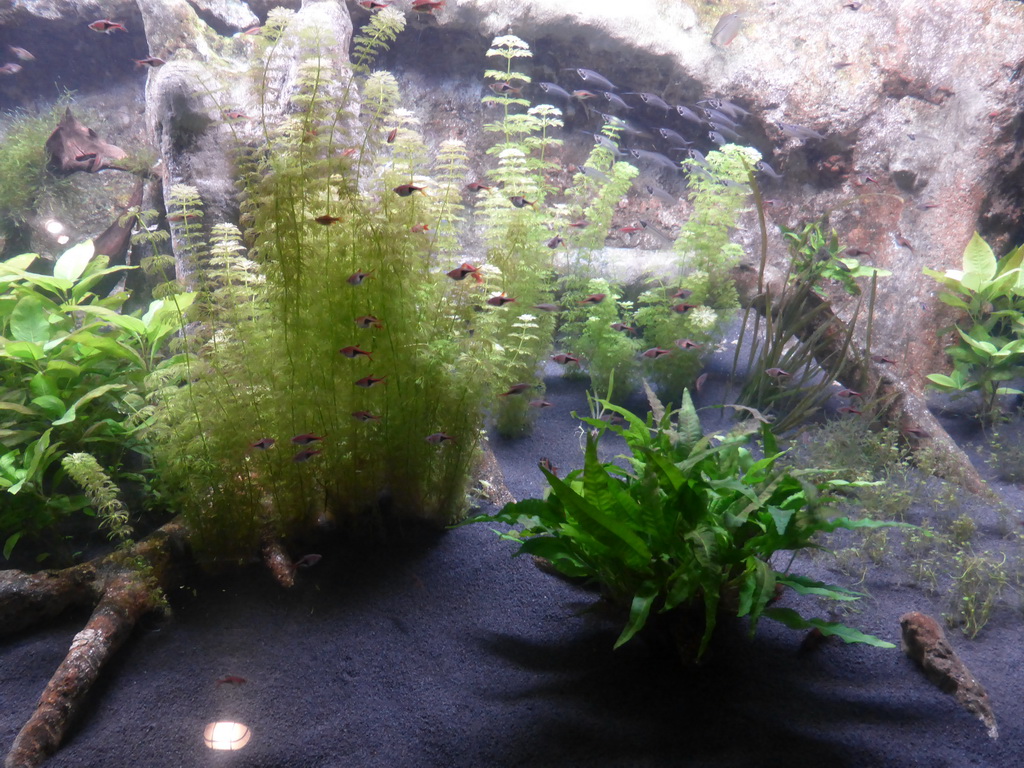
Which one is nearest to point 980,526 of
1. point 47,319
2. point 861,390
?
point 861,390

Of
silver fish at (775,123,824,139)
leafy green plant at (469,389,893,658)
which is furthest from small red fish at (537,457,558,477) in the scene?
silver fish at (775,123,824,139)

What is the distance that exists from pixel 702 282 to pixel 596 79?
3.17 meters

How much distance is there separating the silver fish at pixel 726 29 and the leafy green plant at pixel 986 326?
4260 millimetres

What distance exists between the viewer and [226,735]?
2.38m

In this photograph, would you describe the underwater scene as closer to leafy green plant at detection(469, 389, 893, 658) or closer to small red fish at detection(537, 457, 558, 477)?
leafy green plant at detection(469, 389, 893, 658)

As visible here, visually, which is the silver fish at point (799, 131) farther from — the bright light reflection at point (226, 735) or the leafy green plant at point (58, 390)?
the bright light reflection at point (226, 735)

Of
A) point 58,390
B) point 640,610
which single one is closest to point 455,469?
point 640,610

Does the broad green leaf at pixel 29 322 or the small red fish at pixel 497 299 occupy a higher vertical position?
the small red fish at pixel 497 299

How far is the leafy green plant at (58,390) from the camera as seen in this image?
3.41 meters

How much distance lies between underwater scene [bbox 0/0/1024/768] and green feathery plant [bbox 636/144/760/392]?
4cm

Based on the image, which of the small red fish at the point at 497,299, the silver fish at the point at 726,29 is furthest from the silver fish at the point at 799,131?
the small red fish at the point at 497,299

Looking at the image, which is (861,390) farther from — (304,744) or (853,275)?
(304,744)

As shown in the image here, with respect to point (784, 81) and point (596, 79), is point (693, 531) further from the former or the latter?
point (784, 81)

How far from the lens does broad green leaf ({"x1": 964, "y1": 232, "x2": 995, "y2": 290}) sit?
238 inches
